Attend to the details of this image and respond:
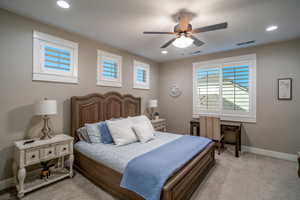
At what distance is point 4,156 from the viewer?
2.25 m

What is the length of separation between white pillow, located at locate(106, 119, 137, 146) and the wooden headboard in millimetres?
659

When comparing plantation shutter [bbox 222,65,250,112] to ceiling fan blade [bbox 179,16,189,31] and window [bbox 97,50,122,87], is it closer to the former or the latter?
ceiling fan blade [bbox 179,16,189,31]

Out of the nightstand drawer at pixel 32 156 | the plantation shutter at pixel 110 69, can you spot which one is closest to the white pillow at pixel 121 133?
the nightstand drawer at pixel 32 156

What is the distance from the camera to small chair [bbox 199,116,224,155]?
354 centimetres

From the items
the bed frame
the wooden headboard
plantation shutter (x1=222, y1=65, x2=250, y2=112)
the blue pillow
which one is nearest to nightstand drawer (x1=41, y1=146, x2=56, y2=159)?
the bed frame

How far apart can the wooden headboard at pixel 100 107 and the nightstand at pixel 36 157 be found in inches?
21.3

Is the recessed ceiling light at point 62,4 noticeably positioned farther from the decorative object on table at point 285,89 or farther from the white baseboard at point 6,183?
the decorative object on table at point 285,89

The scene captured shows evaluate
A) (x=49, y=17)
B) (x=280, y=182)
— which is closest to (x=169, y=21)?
(x=49, y=17)

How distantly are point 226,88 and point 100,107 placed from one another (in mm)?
3584

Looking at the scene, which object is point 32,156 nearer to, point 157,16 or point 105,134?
point 105,134

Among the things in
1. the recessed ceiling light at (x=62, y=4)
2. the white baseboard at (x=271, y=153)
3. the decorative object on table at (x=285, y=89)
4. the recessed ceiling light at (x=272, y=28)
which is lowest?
the white baseboard at (x=271, y=153)

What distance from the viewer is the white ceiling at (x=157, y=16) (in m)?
2.06

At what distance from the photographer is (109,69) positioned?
3779 mm

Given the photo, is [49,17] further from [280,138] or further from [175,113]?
[280,138]
